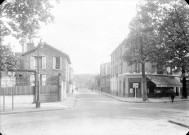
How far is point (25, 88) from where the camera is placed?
25938mm

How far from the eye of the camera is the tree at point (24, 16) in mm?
15658

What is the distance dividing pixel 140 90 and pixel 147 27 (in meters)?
12.8

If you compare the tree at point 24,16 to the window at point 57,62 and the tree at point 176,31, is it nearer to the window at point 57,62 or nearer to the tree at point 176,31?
the tree at point 176,31

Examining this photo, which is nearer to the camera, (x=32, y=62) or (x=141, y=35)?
(x=141, y=35)

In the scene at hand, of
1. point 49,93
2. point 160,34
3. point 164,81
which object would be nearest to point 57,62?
point 49,93

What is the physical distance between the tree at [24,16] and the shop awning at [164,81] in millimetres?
22978

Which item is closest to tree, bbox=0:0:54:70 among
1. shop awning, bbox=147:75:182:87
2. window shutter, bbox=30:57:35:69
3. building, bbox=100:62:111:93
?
window shutter, bbox=30:57:35:69

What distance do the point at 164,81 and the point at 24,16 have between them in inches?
1044

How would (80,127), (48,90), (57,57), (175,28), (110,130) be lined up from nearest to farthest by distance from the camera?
(110,130)
(80,127)
(175,28)
(48,90)
(57,57)

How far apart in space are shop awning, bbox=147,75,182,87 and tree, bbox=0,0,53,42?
23.0 m

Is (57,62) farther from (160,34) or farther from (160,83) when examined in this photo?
(160,34)

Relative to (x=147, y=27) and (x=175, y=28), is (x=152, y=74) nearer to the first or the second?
(x=147, y=27)

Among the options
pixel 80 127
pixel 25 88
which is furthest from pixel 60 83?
pixel 80 127

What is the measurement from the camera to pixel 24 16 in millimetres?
16469
